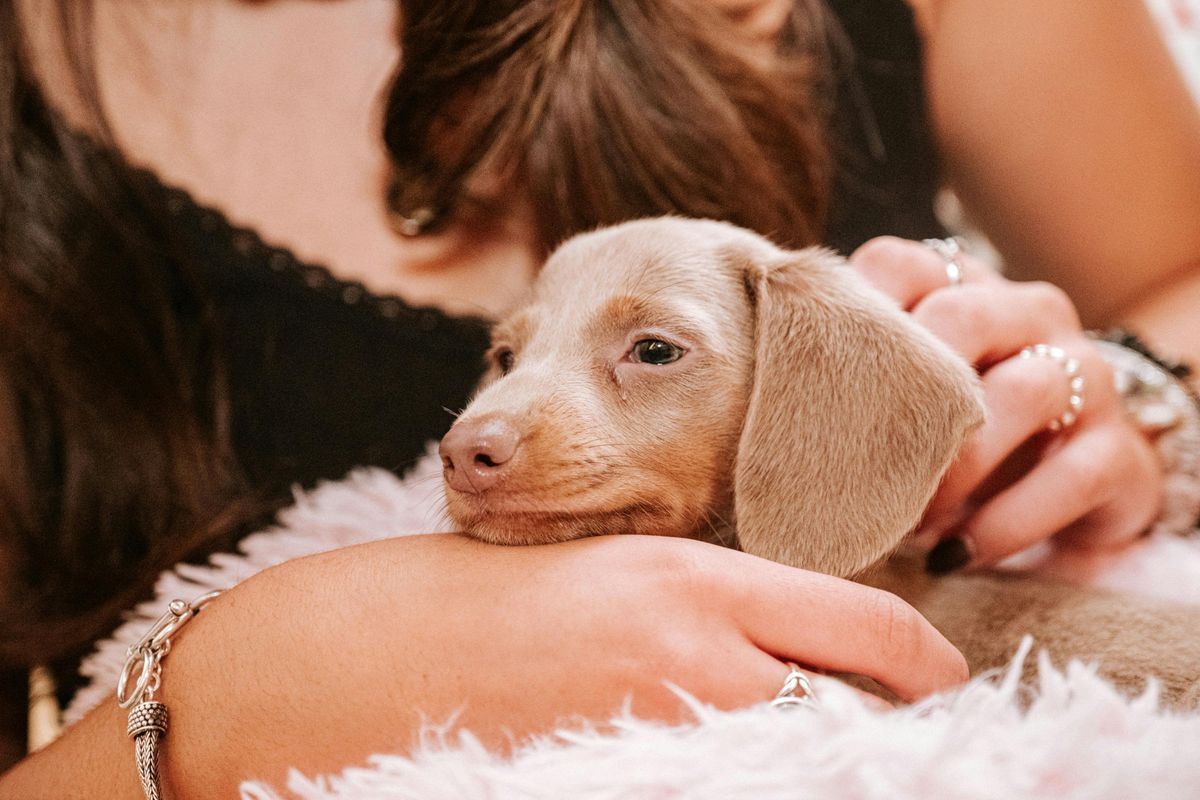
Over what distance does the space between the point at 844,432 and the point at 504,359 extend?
57cm

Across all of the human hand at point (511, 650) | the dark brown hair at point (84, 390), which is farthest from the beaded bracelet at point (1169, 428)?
the dark brown hair at point (84, 390)

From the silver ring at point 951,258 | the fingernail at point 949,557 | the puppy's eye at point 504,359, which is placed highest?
the silver ring at point 951,258

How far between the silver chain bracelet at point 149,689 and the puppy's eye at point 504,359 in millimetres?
539

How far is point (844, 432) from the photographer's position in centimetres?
111

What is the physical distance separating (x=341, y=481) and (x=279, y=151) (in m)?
0.74

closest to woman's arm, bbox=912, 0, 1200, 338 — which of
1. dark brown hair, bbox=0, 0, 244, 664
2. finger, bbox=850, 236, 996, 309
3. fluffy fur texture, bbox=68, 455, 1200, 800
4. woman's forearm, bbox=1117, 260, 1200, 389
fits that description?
woman's forearm, bbox=1117, 260, 1200, 389

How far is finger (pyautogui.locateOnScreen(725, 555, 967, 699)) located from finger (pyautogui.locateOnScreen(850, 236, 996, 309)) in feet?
1.97

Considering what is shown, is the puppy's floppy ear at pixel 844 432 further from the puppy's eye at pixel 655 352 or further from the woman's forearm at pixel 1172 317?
the woman's forearm at pixel 1172 317

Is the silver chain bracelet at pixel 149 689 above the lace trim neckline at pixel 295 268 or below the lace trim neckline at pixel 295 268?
below

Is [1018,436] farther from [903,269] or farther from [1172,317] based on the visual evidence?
[1172,317]

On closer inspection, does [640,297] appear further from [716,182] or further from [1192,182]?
[1192,182]

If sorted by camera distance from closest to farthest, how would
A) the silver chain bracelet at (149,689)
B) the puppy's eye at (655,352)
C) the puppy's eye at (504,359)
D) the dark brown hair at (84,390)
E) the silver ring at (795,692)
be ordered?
1. the silver ring at (795,692)
2. the silver chain bracelet at (149,689)
3. the puppy's eye at (655,352)
4. the puppy's eye at (504,359)
5. the dark brown hair at (84,390)

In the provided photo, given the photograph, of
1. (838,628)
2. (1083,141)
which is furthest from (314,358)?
(1083,141)

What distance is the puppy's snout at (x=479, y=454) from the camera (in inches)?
38.9
